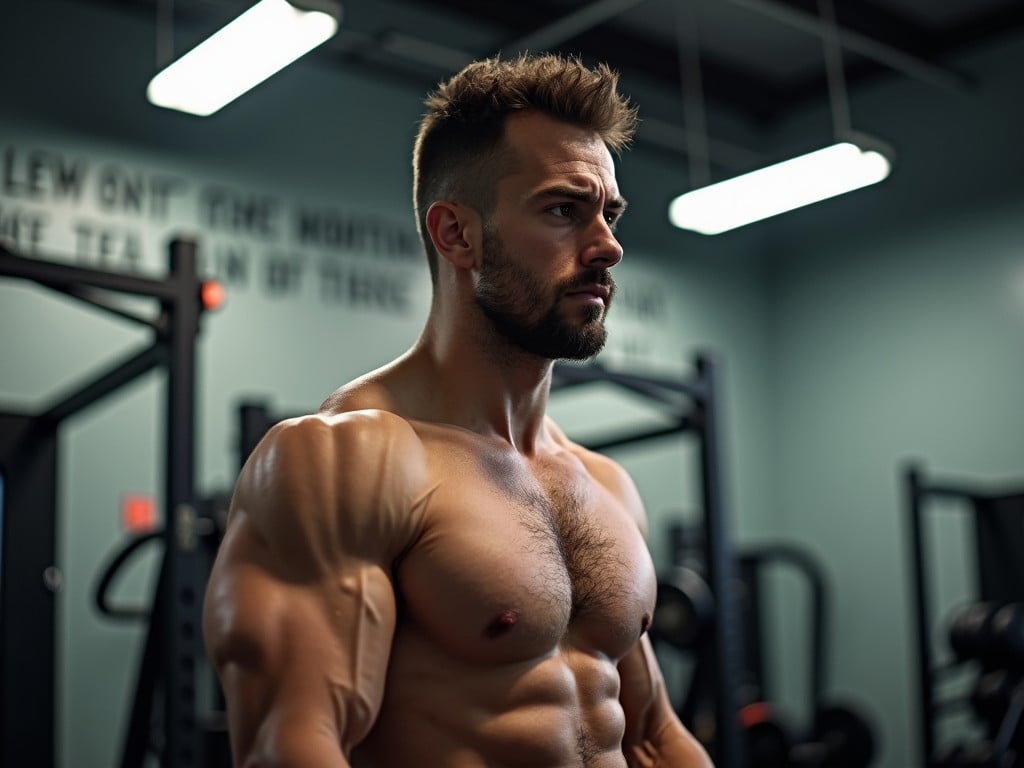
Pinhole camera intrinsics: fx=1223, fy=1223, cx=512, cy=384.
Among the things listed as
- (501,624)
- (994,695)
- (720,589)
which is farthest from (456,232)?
(994,695)

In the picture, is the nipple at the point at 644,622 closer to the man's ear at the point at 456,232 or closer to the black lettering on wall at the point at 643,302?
the man's ear at the point at 456,232

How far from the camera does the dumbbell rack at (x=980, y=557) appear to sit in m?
4.86

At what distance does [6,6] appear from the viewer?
188 inches

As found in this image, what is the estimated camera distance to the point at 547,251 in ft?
5.10

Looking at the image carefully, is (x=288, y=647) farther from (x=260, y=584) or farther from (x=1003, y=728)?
(x=1003, y=728)

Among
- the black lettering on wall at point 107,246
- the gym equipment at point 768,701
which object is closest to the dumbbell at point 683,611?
the gym equipment at point 768,701

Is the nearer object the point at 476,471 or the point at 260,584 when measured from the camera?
the point at 260,584

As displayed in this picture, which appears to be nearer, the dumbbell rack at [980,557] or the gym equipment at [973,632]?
the gym equipment at [973,632]

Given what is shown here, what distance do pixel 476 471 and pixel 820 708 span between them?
478cm

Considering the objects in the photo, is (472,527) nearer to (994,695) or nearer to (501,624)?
(501,624)

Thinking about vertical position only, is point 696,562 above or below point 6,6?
below

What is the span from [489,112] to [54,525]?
1955mm

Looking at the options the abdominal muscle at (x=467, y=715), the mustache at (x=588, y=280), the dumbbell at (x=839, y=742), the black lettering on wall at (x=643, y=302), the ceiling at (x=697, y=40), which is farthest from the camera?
the black lettering on wall at (x=643, y=302)

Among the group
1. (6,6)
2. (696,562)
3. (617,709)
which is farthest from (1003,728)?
(6,6)
